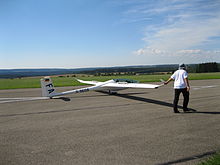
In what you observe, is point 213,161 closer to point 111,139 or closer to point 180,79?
point 111,139

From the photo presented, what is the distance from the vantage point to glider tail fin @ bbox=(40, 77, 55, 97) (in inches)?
543

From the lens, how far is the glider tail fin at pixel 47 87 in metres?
13.8

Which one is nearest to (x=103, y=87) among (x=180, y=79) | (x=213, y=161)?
(x=180, y=79)

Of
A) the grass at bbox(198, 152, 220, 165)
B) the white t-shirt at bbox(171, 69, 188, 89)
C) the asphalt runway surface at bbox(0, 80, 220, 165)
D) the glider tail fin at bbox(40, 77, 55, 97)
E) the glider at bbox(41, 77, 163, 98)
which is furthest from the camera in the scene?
the glider at bbox(41, 77, 163, 98)

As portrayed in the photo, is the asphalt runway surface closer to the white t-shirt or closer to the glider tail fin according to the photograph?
the white t-shirt

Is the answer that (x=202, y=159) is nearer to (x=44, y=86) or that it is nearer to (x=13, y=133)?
(x=13, y=133)

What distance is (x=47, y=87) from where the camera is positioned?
46.2 feet

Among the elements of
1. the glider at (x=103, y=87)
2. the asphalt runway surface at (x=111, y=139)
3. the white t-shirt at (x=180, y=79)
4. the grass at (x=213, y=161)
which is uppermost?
the white t-shirt at (x=180, y=79)

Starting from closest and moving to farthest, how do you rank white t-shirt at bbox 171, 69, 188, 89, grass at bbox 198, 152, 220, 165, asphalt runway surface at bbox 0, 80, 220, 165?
grass at bbox 198, 152, 220, 165
asphalt runway surface at bbox 0, 80, 220, 165
white t-shirt at bbox 171, 69, 188, 89

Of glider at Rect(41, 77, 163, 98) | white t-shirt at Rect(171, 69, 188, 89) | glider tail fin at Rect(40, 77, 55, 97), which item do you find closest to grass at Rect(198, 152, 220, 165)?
white t-shirt at Rect(171, 69, 188, 89)

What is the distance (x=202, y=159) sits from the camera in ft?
14.1

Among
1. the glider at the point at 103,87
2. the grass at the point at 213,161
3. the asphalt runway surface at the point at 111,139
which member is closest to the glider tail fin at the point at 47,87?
the glider at the point at 103,87

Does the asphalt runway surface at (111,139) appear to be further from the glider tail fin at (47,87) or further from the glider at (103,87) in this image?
the glider at (103,87)

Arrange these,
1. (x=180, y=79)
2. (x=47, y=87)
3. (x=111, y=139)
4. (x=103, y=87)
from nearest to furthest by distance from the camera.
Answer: (x=111, y=139) → (x=180, y=79) → (x=47, y=87) → (x=103, y=87)
